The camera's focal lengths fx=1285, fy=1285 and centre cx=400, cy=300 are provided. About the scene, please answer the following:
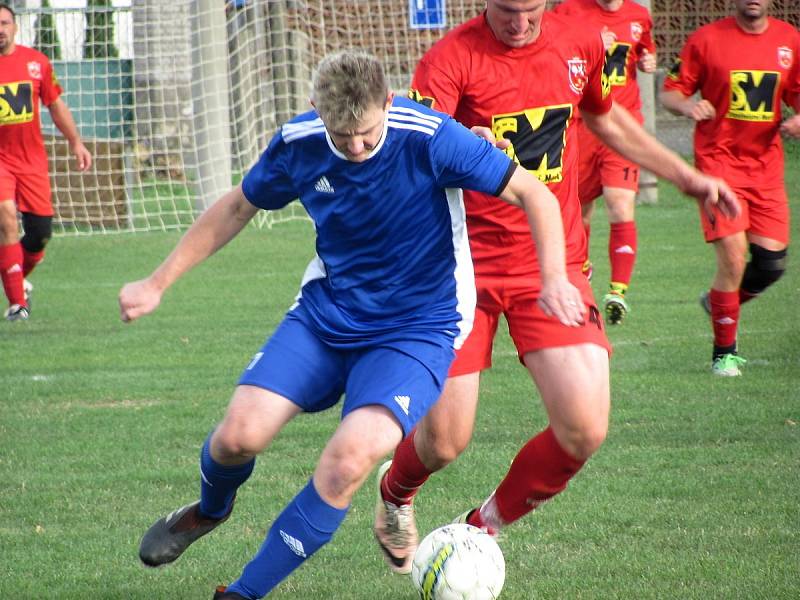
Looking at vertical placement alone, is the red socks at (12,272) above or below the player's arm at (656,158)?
below

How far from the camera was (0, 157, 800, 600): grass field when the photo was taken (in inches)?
168

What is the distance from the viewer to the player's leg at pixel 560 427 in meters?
4.10

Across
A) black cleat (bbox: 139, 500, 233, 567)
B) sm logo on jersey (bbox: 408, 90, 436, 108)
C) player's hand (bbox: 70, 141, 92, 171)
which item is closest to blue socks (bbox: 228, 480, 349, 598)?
black cleat (bbox: 139, 500, 233, 567)

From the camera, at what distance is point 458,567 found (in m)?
3.86

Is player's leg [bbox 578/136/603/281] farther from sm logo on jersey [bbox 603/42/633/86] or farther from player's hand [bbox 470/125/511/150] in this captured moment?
player's hand [bbox 470/125/511/150]

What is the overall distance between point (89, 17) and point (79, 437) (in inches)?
483

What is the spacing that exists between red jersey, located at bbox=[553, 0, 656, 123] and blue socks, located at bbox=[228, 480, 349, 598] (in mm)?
6454

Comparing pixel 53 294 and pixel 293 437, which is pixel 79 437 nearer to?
pixel 293 437

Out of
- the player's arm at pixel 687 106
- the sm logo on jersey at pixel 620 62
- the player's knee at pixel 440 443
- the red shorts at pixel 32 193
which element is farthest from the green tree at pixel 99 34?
the player's knee at pixel 440 443

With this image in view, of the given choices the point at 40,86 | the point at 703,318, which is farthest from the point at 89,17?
the point at 703,318

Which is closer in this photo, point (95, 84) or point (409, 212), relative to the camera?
point (409, 212)

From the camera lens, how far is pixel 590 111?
4.66m

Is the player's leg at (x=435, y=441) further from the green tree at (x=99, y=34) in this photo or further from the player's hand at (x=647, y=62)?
the green tree at (x=99, y=34)

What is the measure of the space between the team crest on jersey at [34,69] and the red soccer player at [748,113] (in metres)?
5.28
